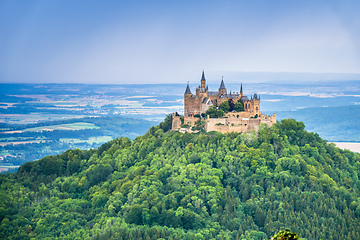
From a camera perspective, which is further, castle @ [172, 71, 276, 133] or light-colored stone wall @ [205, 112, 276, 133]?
castle @ [172, 71, 276, 133]

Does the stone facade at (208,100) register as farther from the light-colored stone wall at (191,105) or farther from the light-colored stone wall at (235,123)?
the light-colored stone wall at (235,123)

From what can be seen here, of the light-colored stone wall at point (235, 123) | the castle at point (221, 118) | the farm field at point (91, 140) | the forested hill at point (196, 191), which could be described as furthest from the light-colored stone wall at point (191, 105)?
the farm field at point (91, 140)

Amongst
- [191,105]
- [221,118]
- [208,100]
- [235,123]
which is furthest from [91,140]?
[235,123]

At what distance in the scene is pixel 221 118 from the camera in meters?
79.2

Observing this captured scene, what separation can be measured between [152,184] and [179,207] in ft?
23.3

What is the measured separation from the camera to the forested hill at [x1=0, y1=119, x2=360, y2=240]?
67.2m

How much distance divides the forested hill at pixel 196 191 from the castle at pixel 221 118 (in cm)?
138

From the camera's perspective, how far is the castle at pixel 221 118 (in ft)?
260

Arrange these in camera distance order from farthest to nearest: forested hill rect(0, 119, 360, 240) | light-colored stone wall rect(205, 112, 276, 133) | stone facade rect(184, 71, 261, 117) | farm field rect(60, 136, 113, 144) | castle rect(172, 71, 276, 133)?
farm field rect(60, 136, 113, 144) → stone facade rect(184, 71, 261, 117) → castle rect(172, 71, 276, 133) → light-colored stone wall rect(205, 112, 276, 133) → forested hill rect(0, 119, 360, 240)

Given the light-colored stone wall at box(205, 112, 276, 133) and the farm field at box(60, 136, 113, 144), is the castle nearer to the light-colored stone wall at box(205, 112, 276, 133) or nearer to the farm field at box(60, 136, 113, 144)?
the light-colored stone wall at box(205, 112, 276, 133)

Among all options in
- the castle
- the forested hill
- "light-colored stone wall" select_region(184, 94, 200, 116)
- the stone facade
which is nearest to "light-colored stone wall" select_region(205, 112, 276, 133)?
the castle

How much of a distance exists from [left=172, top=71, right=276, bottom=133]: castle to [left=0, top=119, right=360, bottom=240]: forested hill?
1.38m

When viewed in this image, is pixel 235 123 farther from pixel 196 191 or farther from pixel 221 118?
pixel 196 191

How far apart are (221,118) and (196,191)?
535 inches
